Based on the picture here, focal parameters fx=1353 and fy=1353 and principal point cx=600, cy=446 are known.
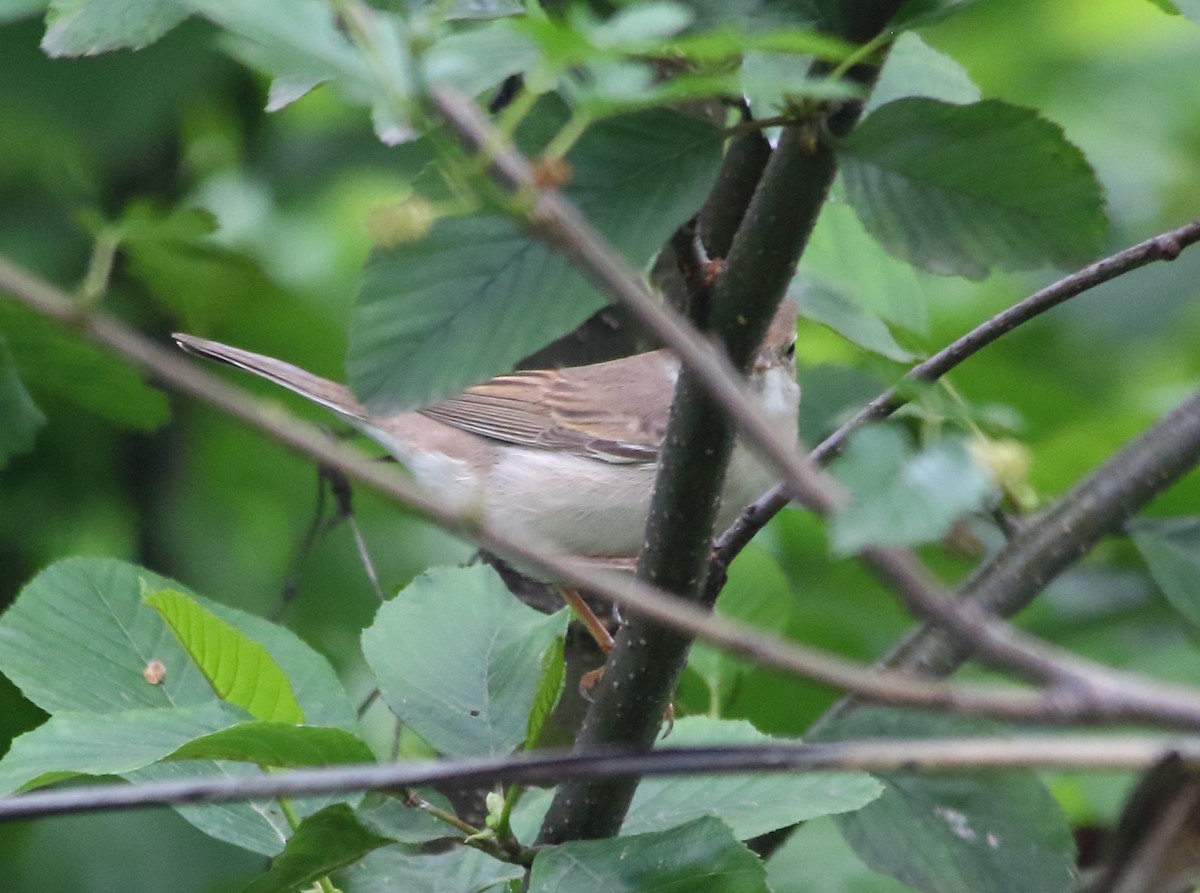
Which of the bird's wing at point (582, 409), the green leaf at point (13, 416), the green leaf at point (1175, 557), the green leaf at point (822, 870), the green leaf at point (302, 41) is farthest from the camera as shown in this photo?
the bird's wing at point (582, 409)

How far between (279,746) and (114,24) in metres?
0.77

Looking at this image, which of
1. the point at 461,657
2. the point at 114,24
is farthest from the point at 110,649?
the point at 114,24

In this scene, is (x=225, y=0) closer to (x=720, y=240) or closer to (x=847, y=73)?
(x=847, y=73)

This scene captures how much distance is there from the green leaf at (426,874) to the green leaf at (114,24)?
36.8 inches

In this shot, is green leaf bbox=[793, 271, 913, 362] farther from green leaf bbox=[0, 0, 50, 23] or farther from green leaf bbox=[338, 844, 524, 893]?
green leaf bbox=[0, 0, 50, 23]

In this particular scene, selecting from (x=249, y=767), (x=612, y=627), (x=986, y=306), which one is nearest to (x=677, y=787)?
(x=249, y=767)

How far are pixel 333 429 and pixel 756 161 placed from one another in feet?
6.20

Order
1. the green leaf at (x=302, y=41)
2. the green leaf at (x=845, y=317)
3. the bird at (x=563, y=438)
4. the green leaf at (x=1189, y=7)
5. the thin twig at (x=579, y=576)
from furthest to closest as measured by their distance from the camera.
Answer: the bird at (x=563, y=438)
the green leaf at (x=845, y=317)
the green leaf at (x=1189, y=7)
the green leaf at (x=302, y=41)
the thin twig at (x=579, y=576)

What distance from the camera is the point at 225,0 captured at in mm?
817

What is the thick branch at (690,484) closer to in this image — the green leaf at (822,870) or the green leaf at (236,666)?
the green leaf at (236,666)

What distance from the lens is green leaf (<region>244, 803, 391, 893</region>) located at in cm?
139

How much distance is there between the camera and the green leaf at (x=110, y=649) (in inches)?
65.9

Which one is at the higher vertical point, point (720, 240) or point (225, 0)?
point (225, 0)

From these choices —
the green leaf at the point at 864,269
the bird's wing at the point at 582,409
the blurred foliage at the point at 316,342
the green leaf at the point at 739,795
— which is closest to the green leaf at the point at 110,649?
the green leaf at the point at 739,795
